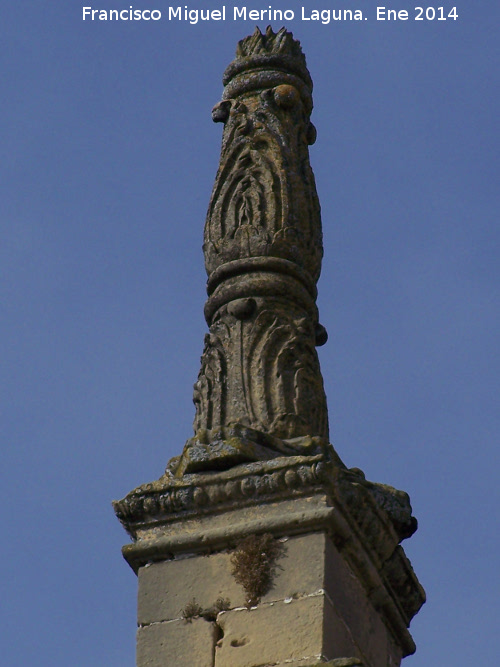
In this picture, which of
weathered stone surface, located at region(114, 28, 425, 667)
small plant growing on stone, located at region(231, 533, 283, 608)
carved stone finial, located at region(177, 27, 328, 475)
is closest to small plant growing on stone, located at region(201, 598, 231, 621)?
weathered stone surface, located at region(114, 28, 425, 667)

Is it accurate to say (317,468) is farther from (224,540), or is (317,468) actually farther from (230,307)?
(230,307)

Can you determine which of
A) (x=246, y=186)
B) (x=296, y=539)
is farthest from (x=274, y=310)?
(x=296, y=539)

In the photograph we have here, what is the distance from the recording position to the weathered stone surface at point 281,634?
9.12 m

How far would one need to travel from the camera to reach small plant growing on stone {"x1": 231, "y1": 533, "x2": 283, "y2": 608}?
945 cm

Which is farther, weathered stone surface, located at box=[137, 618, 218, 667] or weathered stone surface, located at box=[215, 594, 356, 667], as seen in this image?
weathered stone surface, located at box=[137, 618, 218, 667]

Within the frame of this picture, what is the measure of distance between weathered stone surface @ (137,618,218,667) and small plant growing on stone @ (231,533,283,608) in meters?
0.26

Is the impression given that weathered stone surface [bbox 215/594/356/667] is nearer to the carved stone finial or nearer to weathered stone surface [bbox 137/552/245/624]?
weathered stone surface [bbox 137/552/245/624]

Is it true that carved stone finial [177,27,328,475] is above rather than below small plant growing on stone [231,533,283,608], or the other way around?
above

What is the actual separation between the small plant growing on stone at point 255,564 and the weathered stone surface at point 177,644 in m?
0.26

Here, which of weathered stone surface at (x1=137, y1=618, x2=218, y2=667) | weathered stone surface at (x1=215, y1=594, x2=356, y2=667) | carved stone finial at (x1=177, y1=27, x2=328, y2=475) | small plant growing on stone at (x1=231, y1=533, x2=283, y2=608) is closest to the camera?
weathered stone surface at (x1=215, y1=594, x2=356, y2=667)

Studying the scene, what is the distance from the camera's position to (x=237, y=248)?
11188 mm

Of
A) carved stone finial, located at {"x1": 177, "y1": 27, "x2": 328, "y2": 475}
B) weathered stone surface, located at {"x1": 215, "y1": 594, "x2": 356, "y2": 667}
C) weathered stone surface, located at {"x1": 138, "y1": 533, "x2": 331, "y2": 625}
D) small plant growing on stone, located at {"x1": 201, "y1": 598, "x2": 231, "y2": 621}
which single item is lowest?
weathered stone surface, located at {"x1": 215, "y1": 594, "x2": 356, "y2": 667}

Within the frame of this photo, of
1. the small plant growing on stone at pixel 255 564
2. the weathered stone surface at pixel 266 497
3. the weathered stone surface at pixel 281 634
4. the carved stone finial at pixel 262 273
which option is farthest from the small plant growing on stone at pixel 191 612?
the carved stone finial at pixel 262 273

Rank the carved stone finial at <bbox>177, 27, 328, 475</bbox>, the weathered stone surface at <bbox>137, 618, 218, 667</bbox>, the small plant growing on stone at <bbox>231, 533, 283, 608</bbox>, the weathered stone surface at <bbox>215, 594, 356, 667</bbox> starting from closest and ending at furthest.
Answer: the weathered stone surface at <bbox>215, 594, 356, 667</bbox>
the weathered stone surface at <bbox>137, 618, 218, 667</bbox>
the small plant growing on stone at <bbox>231, 533, 283, 608</bbox>
the carved stone finial at <bbox>177, 27, 328, 475</bbox>
